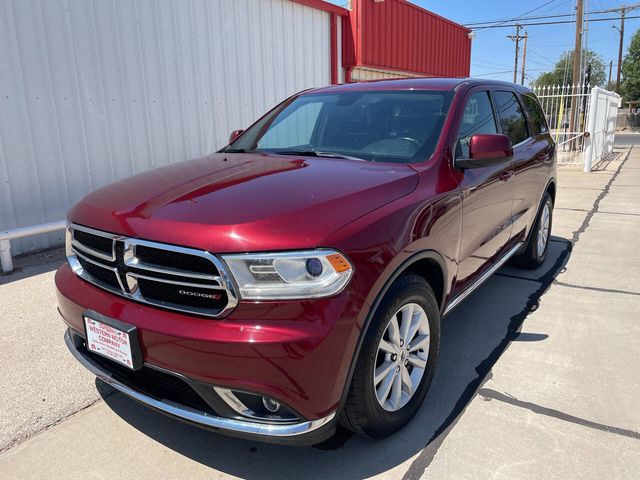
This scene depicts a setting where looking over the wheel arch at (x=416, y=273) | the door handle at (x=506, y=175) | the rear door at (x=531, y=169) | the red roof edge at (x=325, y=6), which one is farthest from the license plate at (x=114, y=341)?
the red roof edge at (x=325, y=6)

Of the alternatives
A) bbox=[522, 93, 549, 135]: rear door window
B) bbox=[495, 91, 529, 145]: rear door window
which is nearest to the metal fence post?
bbox=[522, 93, 549, 135]: rear door window

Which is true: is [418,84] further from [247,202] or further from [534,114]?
[534,114]

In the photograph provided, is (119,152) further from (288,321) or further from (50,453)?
(288,321)

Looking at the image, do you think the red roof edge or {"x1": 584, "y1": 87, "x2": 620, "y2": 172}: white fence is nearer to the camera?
the red roof edge

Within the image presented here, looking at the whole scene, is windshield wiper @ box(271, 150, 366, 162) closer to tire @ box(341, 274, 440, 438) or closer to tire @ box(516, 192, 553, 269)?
tire @ box(341, 274, 440, 438)

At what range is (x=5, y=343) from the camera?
3447mm

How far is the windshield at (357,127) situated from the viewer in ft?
9.85

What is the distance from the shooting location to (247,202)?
217cm

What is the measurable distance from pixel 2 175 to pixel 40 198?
0.48 m

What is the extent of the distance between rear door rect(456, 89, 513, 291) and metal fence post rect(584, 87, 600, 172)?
35.1 ft

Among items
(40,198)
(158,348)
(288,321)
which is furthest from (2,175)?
(288,321)

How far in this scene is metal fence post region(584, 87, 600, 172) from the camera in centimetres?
1284

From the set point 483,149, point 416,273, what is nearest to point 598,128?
point 483,149

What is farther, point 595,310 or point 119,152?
point 119,152
